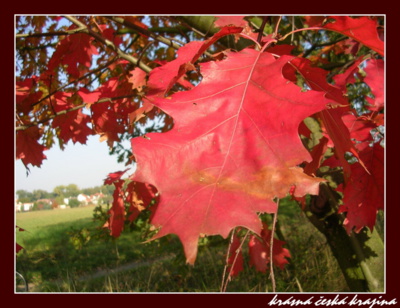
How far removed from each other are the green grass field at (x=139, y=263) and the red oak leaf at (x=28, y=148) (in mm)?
708

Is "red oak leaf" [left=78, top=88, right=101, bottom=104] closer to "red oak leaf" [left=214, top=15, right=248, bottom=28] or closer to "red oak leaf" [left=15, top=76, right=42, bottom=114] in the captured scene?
"red oak leaf" [left=15, top=76, right=42, bottom=114]

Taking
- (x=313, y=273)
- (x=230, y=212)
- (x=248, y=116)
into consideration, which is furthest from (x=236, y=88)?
(x=313, y=273)

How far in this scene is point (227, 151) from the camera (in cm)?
52

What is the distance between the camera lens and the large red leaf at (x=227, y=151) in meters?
0.48

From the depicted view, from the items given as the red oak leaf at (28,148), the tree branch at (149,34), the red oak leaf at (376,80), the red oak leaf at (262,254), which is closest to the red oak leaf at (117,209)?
the red oak leaf at (28,148)

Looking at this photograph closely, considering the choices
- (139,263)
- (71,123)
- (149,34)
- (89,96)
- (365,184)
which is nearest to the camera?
(365,184)

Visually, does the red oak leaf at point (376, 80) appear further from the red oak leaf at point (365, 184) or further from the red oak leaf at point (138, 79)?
the red oak leaf at point (138, 79)

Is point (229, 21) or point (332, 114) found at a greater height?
point (229, 21)

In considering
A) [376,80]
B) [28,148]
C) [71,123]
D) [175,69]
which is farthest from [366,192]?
[28,148]

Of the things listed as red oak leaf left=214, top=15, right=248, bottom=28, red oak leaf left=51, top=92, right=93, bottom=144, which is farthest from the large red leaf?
red oak leaf left=51, top=92, right=93, bottom=144

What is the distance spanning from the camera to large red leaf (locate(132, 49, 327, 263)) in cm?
48

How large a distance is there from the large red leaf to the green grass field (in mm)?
1875

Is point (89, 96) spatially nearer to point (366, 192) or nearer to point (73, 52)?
point (73, 52)

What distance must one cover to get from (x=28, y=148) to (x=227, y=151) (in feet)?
4.38
